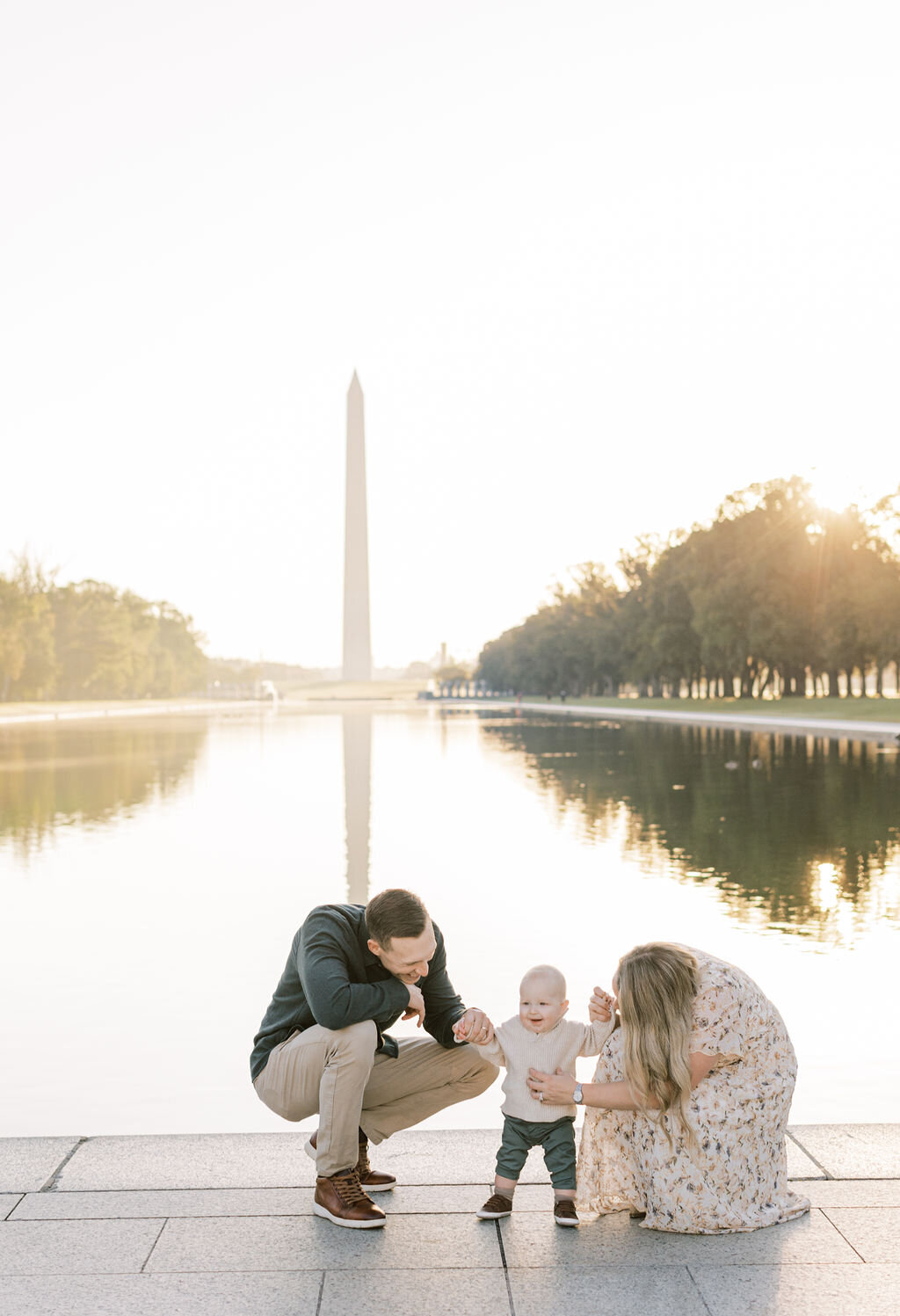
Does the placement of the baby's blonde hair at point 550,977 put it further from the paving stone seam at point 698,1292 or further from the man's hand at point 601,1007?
the paving stone seam at point 698,1292

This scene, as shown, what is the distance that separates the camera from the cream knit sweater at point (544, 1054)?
3.92m

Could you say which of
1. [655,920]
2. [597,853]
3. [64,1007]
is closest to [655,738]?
[597,853]

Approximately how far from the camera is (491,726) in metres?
48.6

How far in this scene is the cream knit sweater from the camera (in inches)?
154

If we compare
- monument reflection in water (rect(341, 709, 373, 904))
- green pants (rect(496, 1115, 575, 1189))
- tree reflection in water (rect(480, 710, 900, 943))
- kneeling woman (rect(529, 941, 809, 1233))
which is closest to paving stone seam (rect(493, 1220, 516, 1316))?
green pants (rect(496, 1115, 575, 1189))

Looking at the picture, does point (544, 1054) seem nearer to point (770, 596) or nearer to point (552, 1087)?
point (552, 1087)

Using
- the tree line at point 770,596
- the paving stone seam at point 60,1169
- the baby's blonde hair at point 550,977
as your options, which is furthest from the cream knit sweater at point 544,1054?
the tree line at point 770,596

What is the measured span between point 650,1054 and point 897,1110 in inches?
113

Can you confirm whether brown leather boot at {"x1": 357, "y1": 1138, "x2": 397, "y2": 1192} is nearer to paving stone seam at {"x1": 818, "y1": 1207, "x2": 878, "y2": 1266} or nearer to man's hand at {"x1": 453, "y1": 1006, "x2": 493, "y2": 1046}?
man's hand at {"x1": 453, "y1": 1006, "x2": 493, "y2": 1046}

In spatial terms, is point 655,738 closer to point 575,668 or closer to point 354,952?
point 354,952

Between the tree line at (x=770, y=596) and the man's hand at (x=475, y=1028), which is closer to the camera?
the man's hand at (x=475, y=1028)

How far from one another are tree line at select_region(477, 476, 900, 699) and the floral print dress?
48.4m

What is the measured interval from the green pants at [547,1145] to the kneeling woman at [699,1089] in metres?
0.09

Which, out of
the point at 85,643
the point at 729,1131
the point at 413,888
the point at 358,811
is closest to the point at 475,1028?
the point at 729,1131
